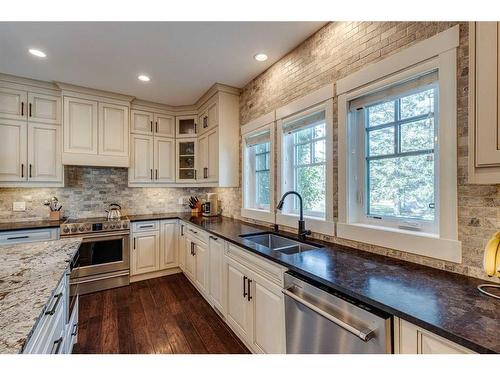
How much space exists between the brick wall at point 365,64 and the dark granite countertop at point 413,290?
162mm

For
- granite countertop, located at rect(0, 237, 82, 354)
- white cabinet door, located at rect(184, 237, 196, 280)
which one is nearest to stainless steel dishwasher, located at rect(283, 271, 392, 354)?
granite countertop, located at rect(0, 237, 82, 354)

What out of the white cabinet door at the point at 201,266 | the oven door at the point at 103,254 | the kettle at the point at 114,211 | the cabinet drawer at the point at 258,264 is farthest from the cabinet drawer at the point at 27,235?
the cabinet drawer at the point at 258,264

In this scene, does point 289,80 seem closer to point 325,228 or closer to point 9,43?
point 325,228

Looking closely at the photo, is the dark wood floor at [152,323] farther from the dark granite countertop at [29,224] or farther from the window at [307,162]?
the window at [307,162]

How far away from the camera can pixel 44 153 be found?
3.07 m

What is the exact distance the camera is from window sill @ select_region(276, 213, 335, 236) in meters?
1.95

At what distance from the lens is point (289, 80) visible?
240cm

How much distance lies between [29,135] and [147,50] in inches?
79.7

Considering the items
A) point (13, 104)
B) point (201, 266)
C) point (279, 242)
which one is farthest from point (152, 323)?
point (13, 104)

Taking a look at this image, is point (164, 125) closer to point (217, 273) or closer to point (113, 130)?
point (113, 130)

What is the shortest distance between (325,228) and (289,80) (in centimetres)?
152

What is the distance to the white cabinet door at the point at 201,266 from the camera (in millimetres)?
2691
